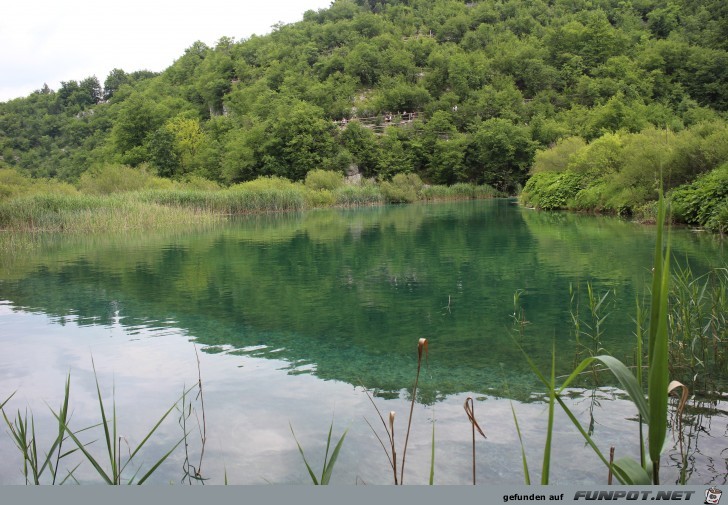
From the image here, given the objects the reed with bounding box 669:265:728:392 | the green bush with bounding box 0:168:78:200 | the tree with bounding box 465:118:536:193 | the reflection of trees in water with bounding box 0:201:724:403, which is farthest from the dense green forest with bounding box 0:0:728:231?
the reed with bounding box 669:265:728:392

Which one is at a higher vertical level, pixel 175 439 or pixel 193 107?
pixel 193 107

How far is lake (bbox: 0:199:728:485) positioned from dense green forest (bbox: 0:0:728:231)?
31.7 meters

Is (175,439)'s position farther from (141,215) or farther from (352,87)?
(352,87)

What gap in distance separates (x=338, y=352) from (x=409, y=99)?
252 feet

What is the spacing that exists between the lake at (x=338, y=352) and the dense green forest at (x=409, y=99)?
31689 mm

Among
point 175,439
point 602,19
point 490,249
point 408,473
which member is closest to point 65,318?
point 175,439

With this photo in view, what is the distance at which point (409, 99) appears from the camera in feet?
266

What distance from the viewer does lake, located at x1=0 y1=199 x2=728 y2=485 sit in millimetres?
4461

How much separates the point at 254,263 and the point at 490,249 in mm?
6457

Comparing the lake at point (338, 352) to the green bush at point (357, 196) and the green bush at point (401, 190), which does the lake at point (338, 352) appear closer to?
the green bush at point (357, 196)

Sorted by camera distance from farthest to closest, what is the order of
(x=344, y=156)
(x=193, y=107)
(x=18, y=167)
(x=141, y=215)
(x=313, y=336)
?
(x=193, y=107)
(x=18, y=167)
(x=344, y=156)
(x=141, y=215)
(x=313, y=336)

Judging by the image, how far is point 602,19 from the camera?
86.6m

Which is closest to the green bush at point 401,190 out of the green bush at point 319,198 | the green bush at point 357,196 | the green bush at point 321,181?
the green bush at point 357,196

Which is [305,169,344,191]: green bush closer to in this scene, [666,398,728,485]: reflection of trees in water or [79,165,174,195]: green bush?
[79,165,174,195]: green bush
